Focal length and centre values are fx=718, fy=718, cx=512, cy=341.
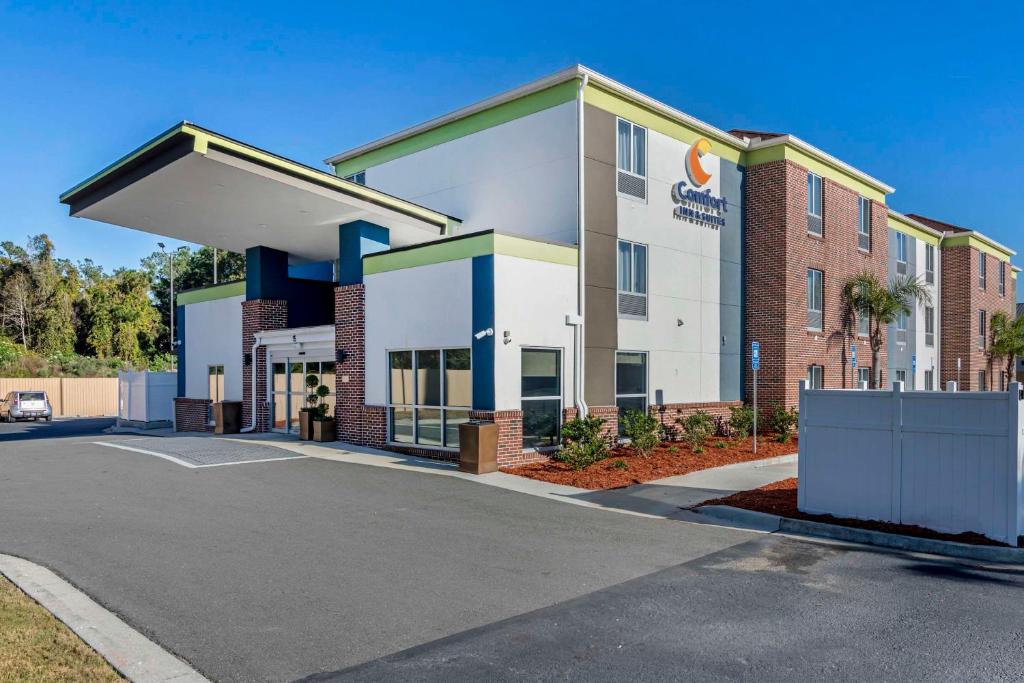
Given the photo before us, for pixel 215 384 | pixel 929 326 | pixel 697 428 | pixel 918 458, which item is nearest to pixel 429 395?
pixel 697 428

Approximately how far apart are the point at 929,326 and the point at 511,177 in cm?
2535

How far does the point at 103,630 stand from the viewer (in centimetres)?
569

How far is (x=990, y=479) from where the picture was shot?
28.4 feet

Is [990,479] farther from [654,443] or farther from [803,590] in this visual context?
[654,443]

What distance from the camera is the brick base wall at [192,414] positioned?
78.0 feet

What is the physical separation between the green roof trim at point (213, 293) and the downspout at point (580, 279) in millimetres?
11604

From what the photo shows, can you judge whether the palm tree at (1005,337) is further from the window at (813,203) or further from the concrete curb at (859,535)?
the concrete curb at (859,535)

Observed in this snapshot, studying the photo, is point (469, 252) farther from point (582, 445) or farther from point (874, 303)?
point (874, 303)

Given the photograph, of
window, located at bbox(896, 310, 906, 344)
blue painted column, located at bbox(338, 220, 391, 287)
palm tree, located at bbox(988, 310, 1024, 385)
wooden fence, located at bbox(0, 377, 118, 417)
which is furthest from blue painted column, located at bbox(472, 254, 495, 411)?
wooden fence, located at bbox(0, 377, 118, 417)

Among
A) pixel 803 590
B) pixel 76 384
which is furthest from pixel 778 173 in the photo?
pixel 76 384

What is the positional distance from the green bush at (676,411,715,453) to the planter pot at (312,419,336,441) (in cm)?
911

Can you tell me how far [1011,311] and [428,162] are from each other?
3725cm

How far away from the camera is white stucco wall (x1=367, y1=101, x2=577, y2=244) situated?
1744cm

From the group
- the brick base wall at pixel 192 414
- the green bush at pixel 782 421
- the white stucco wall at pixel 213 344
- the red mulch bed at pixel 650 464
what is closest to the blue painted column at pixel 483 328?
the red mulch bed at pixel 650 464
